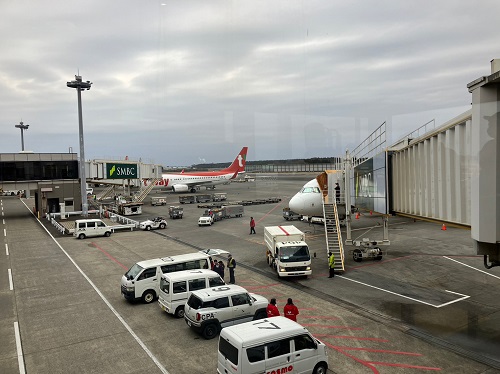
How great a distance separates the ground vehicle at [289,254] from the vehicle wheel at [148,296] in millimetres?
6789

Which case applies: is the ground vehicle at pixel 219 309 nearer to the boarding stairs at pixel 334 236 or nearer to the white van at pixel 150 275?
the white van at pixel 150 275

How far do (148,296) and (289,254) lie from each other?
7821 millimetres

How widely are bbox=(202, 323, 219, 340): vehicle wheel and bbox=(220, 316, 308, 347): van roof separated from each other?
306 centimetres

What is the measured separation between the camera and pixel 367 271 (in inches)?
888

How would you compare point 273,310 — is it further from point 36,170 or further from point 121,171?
point 121,171

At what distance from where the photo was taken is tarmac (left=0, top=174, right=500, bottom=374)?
12281mm

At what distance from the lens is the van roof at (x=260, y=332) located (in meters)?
10.1

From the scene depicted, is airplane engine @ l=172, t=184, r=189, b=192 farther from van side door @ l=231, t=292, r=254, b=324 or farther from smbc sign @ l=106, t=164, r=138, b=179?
van side door @ l=231, t=292, r=254, b=324

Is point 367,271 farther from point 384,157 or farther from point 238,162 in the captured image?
point 238,162

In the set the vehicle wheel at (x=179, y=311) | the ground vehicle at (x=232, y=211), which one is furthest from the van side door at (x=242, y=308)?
the ground vehicle at (x=232, y=211)

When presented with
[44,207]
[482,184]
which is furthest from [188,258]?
[44,207]

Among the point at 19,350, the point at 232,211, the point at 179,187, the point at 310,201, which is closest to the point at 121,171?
the point at 232,211

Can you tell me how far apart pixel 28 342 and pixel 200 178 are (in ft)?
235

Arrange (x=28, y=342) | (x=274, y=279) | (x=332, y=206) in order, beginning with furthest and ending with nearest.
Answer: (x=332, y=206) < (x=274, y=279) < (x=28, y=342)
